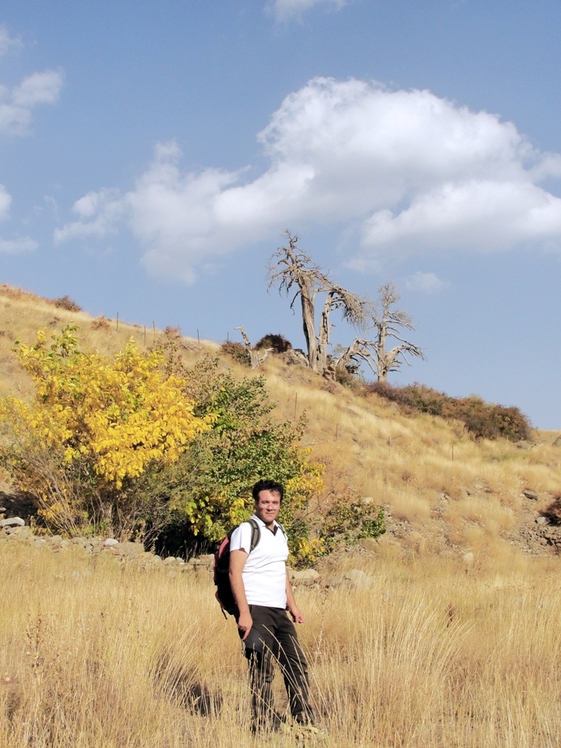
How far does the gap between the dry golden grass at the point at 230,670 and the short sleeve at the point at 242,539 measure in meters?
0.93

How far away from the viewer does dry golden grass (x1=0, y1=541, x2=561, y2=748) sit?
3.85 m

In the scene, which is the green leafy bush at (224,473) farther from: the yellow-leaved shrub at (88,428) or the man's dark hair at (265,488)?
the man's dark hair at (265,488)

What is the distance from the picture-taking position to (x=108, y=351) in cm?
2678

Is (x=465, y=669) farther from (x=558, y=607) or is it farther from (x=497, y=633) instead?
(x=558, y=607)

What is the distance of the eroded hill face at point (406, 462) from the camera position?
61.4 feet

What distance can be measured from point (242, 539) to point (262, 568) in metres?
0.28

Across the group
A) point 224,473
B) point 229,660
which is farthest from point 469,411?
point 229,660

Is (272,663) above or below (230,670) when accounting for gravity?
above

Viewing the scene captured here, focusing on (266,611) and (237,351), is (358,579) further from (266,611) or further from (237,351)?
(237,351)

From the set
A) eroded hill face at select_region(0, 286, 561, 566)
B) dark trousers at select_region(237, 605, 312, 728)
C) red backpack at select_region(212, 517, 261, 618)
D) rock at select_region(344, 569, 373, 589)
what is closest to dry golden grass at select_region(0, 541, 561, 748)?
dark trousers at select_region(237, 605, 312, 728)

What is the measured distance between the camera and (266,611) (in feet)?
14.4

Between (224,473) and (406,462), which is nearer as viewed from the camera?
(224,473)

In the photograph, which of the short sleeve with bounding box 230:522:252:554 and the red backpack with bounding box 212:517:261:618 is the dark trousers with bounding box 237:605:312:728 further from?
the short sleeve with bounding box 230:522:252:554

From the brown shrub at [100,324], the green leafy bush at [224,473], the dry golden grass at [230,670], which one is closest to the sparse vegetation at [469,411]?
the brown shrub at [100,324]
